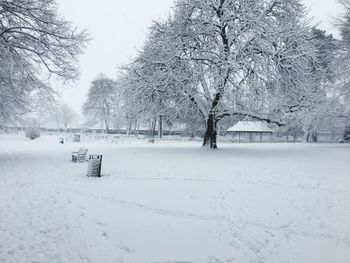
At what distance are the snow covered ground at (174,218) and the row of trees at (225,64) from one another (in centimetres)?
995

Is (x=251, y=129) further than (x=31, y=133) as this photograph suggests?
Yes

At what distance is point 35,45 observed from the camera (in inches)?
667

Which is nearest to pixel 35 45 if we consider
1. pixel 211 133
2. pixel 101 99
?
pixel 211 133

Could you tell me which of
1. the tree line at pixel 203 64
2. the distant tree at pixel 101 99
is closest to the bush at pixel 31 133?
the tree line at pixel 203 64

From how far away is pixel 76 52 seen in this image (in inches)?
703

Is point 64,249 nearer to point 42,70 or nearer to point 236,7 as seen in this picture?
point 42,70

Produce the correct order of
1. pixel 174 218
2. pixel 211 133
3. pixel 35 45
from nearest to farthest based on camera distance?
pixel 174 218, pixel 35 45, pixel 211 133

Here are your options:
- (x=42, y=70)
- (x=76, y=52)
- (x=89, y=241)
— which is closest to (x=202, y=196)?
(x=89, y=241)

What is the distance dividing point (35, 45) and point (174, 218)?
13.5 m

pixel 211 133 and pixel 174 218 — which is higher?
pixel 211 133

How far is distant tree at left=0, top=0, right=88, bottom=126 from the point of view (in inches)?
617

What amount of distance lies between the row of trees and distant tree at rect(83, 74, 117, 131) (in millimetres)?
48872

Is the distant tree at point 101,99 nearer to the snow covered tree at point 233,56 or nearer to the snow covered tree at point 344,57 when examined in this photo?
the snow covered tree at point 233,56

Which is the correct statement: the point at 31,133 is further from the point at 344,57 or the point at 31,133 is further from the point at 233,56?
the point at 344,57
